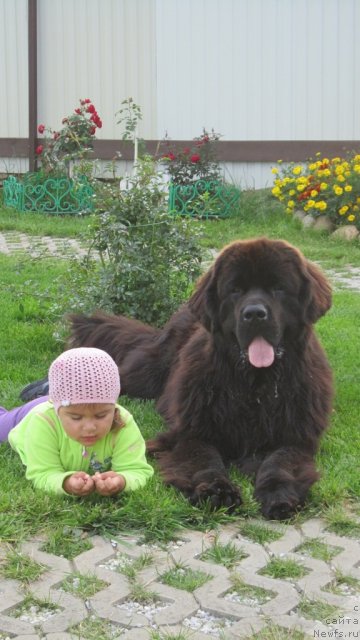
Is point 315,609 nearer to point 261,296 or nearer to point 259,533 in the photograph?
point 259,533

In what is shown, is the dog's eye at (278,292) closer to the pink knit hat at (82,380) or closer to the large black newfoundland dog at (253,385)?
the large black newfoundland dog at (253,385)

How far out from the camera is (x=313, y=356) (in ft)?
14.7

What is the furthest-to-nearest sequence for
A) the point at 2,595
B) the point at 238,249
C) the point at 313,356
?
the point at 313,356 → the point at 238,249 → the point at 2,595

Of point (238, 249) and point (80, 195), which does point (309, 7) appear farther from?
point (238, 249)

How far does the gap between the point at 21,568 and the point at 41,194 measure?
972cm

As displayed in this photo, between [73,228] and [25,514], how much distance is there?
7.60 m

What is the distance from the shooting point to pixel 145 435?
15.8 feet

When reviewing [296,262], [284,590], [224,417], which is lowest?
[284,590]

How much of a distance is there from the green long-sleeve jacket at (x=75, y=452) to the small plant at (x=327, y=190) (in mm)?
7062

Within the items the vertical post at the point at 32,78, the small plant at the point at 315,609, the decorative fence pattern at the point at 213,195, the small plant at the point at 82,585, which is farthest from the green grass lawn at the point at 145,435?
the vertical post at the point at 32,78

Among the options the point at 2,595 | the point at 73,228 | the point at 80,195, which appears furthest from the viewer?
the point at 80,195

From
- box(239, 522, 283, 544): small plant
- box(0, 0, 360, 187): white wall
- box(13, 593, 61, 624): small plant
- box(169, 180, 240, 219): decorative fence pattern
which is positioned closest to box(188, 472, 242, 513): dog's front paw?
box(239, 522, 283, 544): small plant

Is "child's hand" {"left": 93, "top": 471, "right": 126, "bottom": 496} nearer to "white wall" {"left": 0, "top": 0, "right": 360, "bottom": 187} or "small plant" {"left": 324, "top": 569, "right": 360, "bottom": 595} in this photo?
"small plant" {"left": 324, "top": 569, "right": 360, "bottom": 595}

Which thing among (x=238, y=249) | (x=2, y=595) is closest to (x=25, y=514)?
(x=2, y=595)
